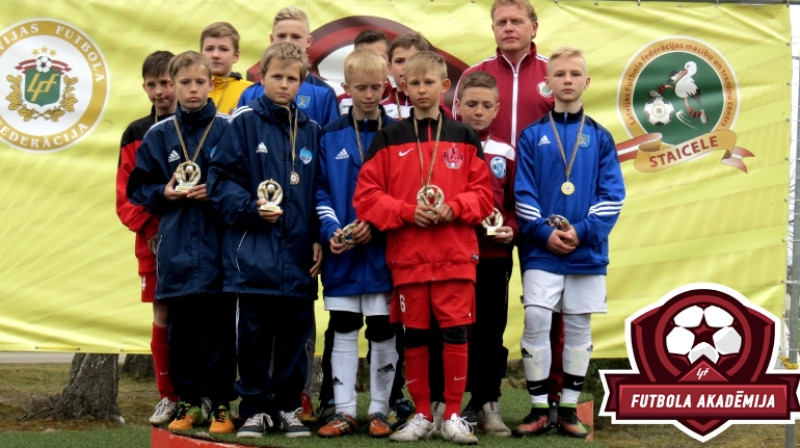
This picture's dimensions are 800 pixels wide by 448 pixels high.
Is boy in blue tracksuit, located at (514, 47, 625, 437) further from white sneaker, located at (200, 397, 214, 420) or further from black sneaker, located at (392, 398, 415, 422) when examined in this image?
white sneaker, located at (200, 397, 214, 420)

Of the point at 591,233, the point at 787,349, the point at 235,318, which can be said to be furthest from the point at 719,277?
the point at 235,318

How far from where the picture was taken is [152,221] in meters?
5.29

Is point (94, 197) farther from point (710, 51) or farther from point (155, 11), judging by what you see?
point (710, 51)

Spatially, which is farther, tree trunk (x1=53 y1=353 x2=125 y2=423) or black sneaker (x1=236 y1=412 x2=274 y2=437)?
tree trunk (x1=53 y1=353 x2=125 y2=423)

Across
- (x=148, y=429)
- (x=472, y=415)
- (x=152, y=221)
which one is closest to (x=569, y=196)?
(x=472, y=415)

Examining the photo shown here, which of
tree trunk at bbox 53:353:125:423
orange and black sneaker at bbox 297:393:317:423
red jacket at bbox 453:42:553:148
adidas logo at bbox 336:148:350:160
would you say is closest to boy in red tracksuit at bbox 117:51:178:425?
orange and black sneaker at bbox 297:393:317:423

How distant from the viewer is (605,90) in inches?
268

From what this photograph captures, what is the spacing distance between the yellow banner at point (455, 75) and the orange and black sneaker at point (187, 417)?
5.62 feet

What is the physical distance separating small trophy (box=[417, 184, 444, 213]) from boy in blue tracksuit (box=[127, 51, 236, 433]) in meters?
0.96

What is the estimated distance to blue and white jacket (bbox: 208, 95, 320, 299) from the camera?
4.71 metres

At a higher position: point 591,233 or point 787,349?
point 591,233

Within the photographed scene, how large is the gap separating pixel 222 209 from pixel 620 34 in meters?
3.19

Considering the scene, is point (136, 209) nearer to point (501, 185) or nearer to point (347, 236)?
point (347, 236)

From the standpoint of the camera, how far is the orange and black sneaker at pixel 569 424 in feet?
16.4
